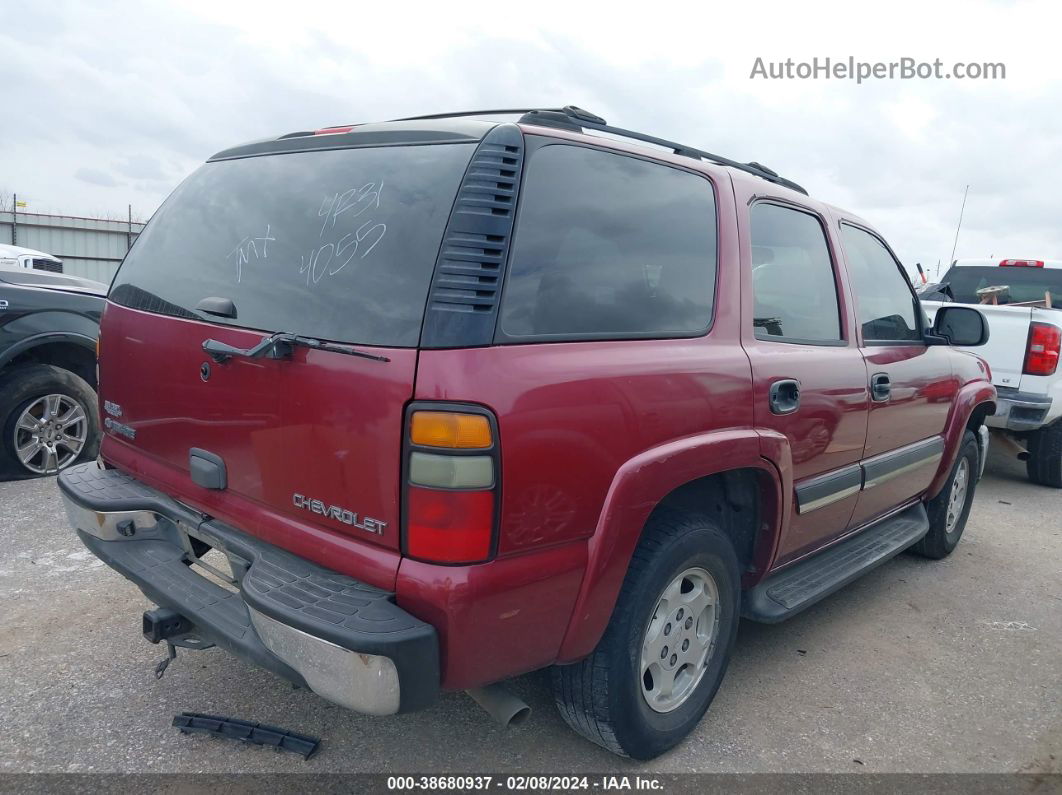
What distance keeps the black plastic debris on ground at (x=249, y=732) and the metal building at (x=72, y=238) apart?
21.2m

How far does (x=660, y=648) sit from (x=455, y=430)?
3.63 ft

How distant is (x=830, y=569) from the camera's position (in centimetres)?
333

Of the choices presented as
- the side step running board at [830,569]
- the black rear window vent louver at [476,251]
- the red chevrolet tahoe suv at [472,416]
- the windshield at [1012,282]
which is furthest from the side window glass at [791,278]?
the windshield at [1012,282]

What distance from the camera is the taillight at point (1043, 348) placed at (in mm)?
6090

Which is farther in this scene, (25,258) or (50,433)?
(25,258)

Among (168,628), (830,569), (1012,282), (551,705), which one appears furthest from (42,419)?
(1012,282)

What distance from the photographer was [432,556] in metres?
1.84

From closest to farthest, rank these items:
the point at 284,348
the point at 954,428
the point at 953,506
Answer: the point at 284,348
the point at 954,428
the point at 953,506

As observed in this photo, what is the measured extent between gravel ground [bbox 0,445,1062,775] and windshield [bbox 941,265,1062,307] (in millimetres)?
4867

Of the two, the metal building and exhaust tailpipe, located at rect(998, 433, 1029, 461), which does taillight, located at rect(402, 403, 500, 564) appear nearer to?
Answer: exhaust tailpipe, located at rect(998, 433, 1029, 461)

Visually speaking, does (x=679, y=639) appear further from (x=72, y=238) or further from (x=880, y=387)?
(x=72, y=238)

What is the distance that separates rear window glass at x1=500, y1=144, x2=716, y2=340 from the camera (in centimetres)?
201

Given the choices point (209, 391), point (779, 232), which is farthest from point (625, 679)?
point (779, 232)

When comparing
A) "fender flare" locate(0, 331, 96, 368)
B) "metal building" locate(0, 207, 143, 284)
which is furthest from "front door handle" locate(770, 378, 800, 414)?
"metal building" locate(0, 207, 143, 284)
